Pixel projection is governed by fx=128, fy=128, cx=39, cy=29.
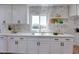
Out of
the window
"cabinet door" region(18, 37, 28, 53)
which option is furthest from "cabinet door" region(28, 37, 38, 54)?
the window

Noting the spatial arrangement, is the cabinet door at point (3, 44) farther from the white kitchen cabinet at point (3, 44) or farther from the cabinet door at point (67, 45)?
the cabinet door at point (67, 45)

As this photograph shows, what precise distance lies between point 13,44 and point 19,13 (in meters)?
1.20

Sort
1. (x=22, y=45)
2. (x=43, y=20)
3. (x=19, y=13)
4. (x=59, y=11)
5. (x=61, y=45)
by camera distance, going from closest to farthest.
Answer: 1. (x=61, y=45)
2. (x=22, y=45)
3. (x=19, y=13)
4. (x=59, y=11)
5. (x=43, y=20)

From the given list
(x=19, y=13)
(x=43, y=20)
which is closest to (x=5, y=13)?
(x=19, y=13)

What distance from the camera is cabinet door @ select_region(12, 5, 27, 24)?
474 cm

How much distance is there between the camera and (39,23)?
507 cm

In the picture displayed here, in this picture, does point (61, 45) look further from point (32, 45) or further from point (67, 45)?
point (32, 45)

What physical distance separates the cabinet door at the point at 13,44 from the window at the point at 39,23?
38.9 inches

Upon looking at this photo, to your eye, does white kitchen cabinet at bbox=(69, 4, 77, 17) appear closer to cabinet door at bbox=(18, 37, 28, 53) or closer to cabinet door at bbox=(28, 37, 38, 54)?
cabinet door at bbox=(28, 37, 38, 54)

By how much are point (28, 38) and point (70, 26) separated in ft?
5.76

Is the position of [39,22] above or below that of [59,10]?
below

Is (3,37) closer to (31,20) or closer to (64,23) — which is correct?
(31,20)

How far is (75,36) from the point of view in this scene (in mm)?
4957
